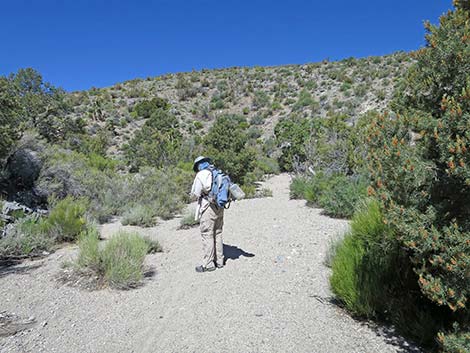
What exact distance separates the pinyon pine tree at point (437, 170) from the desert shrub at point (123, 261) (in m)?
3.64

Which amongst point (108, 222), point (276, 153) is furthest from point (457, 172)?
point (276, 153)

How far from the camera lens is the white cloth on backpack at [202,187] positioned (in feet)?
17.3

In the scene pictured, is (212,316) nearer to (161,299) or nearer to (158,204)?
(161,299)

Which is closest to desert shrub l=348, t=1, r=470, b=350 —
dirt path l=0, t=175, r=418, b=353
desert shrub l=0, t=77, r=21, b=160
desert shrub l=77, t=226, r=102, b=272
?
dirt path l=0, t=175, r=418, b=353

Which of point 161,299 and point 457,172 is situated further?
point 161,299

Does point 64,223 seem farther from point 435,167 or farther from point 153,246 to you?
point 435,167

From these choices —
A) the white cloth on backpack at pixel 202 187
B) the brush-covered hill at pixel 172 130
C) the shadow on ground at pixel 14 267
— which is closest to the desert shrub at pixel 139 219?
the brush-covered hill at pixel 172 130

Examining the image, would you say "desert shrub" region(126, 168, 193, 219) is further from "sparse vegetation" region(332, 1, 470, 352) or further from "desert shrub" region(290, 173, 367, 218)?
"sparse vegetation" region(332, 1, 470, 352)

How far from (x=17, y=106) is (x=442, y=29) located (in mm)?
9681

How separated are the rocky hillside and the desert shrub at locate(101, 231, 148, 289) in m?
19.9

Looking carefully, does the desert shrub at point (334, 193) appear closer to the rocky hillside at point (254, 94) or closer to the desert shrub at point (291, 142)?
the desert shrub at point (291, 142)

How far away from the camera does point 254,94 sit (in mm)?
36344

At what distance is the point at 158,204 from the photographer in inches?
412

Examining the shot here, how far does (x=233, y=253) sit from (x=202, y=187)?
5.59 feet
